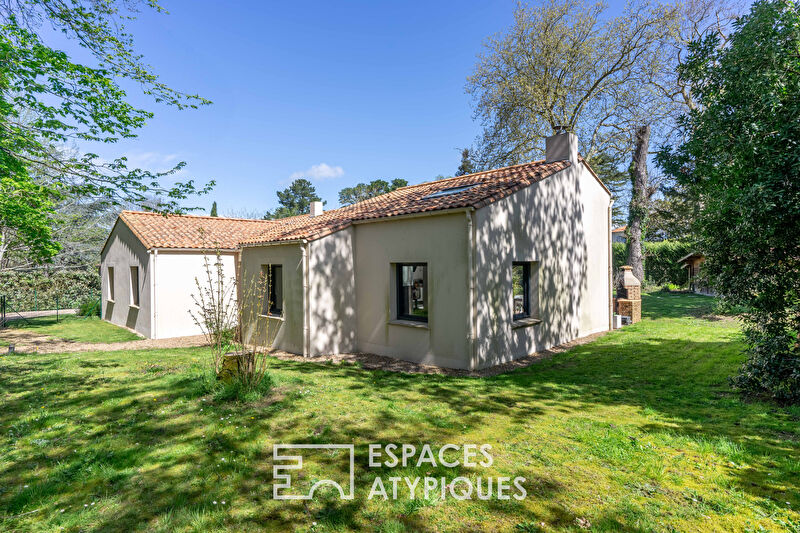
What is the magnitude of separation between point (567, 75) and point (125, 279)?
956 inches

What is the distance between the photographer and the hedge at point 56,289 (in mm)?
21844

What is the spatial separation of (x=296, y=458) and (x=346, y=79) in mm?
16227

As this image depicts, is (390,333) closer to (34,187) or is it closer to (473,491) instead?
(473,491)

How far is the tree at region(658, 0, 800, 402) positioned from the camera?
17.3 ft

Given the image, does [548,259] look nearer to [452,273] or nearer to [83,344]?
[452,273]

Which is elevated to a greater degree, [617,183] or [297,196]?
[297,196]

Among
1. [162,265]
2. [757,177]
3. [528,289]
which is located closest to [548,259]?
[528,289]

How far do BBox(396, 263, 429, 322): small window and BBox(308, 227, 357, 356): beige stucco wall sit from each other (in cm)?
158

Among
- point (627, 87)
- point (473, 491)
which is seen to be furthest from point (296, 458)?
point (627, 87)

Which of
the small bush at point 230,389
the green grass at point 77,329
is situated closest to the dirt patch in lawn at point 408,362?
the small bush at point 230,389

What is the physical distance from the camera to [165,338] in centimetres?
1399

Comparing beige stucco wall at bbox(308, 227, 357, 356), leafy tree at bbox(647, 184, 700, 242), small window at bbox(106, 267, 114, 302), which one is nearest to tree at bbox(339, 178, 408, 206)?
leafy tree at bbox(647, 184, 700, 242)

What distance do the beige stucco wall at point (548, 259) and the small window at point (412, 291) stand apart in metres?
1.71

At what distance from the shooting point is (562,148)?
11742 millimetres
